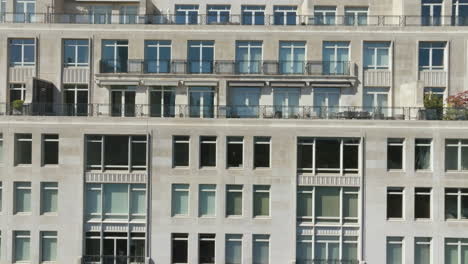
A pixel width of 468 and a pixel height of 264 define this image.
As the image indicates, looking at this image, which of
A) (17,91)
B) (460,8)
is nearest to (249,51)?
(460,8)

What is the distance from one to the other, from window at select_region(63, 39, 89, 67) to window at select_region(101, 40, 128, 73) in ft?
3.99

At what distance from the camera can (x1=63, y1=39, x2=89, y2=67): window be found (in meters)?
33.7

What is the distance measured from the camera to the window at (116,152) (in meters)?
29.8

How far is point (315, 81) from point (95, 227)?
663 inches

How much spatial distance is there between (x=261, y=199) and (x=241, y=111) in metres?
5.70

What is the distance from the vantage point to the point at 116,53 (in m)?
33.8

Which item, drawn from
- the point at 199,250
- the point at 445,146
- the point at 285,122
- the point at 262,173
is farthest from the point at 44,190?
the point at 445,146

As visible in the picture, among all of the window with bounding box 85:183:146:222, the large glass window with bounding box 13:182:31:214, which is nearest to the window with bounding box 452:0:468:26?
the window with bounding box 85:183:146:222

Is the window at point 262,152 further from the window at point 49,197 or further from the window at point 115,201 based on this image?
the window at point 49,197

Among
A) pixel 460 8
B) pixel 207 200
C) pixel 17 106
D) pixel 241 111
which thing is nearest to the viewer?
pixel 207 200

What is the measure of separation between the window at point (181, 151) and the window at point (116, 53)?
7282 mm

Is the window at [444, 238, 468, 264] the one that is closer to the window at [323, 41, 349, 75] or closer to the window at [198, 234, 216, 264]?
the window at [323, 41, 349, 75]

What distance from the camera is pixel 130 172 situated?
29719mm

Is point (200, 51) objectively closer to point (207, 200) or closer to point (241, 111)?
point (241, 111)
